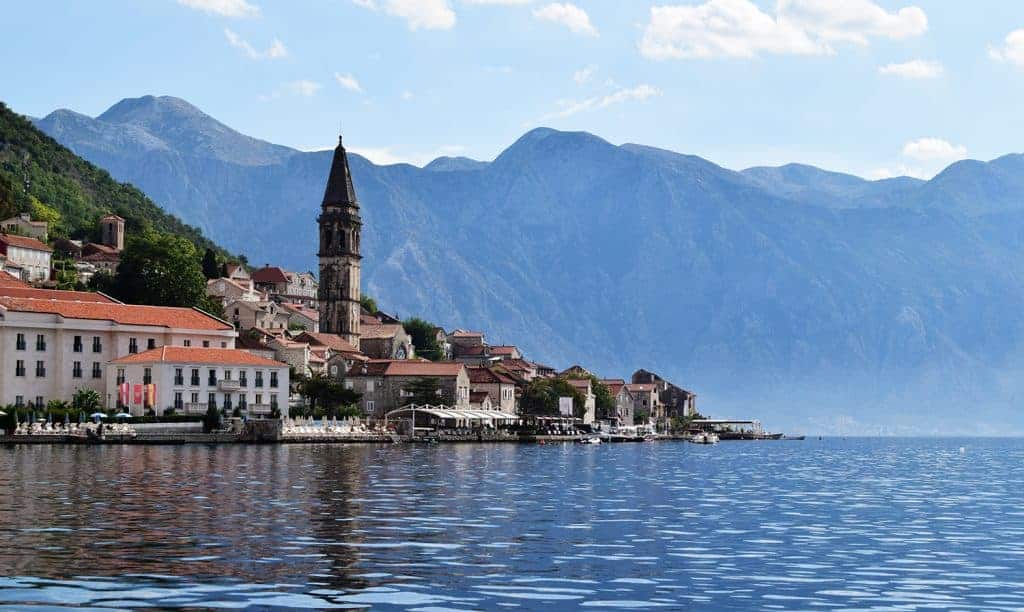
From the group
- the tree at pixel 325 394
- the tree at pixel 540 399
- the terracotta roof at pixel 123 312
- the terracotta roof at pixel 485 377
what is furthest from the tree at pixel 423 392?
the tree at pixel 540 399

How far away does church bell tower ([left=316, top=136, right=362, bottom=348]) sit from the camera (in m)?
193

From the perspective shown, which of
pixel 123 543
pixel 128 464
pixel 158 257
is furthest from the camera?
pixel 158 257

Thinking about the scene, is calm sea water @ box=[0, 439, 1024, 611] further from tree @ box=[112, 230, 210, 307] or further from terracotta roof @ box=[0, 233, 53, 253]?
terracotta roof @ box=[0, 233, 53, 253]

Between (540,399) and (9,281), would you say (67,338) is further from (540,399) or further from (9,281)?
(540,399)

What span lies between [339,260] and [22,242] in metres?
46.0

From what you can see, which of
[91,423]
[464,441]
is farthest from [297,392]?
[91,423]

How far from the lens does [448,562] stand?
33.6 metres

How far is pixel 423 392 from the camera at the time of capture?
154375mm

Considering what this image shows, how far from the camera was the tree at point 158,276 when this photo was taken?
6068 inches

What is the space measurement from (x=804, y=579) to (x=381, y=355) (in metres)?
167

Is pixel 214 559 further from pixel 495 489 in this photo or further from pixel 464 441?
pixel 464 441

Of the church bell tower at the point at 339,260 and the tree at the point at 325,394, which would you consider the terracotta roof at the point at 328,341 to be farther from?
the tree at the point at 325,394

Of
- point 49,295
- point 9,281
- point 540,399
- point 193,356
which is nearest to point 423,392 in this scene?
point 540,399

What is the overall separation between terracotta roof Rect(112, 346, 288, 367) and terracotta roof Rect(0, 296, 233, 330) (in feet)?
13.6
